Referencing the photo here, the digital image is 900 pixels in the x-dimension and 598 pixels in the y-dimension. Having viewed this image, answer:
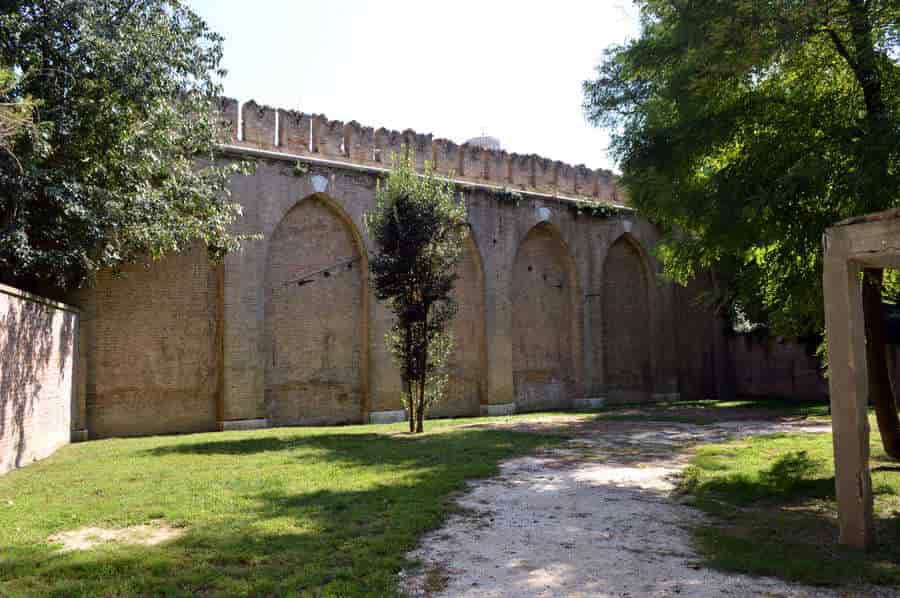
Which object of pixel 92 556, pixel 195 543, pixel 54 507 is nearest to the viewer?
pixel 92 556

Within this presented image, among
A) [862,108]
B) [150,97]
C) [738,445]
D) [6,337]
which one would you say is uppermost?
[150,97]

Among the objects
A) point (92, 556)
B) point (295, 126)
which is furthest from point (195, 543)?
point (295, 126)

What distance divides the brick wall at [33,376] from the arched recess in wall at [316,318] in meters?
4.84

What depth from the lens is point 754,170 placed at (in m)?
7.92

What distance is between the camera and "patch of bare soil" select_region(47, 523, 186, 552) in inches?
200

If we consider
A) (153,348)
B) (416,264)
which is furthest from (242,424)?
(416,264)

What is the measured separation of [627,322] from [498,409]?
6.92 m

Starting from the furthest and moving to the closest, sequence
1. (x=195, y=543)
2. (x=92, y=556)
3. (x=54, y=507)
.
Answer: (x=54, y=507) → (x=195, y=543) → (x=92, y=556)

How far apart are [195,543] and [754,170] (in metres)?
7.22

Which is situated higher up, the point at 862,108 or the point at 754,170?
the point at 862,108

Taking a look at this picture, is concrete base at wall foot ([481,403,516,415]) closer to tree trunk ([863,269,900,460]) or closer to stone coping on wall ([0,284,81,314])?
stone coping on wall ([0,284,81,314])

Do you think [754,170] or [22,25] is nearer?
[754,170]

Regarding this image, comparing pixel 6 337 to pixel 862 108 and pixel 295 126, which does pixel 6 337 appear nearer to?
pixel 295 126

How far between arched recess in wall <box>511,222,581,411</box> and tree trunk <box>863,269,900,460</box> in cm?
1266
